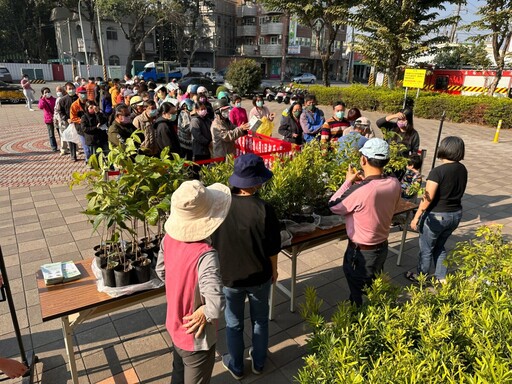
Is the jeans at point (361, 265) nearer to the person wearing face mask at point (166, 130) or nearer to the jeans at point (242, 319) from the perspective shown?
the jeans at point (242, 319)

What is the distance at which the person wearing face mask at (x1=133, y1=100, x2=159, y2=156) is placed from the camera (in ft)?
21.0

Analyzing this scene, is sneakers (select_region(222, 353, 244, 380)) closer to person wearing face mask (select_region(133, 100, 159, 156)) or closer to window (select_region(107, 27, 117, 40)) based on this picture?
person wearing face mask (select_region(133, 100, 159, 156))

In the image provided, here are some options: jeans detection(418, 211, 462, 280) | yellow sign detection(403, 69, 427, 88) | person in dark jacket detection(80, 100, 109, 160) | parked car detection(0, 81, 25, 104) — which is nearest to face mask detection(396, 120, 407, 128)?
jeans detection(418, 211, 462, 280)

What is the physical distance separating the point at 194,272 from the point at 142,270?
102 cm

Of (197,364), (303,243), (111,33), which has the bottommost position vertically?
(197,364)

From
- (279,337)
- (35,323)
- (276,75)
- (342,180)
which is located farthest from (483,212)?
(276,75)

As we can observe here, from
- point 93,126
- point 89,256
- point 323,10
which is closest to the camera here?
point 89,256

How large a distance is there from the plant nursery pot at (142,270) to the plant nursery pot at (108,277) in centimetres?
17

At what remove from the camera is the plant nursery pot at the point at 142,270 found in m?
2.83

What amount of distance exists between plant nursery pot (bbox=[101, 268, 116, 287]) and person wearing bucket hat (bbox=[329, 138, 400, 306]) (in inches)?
75.6

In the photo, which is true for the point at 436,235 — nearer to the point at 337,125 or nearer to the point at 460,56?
the point at 337,125

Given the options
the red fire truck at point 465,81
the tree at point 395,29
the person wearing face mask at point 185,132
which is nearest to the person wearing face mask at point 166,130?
the person wearing face mask at point 185,132

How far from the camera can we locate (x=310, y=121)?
23.8ft

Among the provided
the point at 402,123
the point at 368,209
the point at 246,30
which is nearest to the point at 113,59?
the point at 246,30
